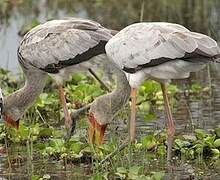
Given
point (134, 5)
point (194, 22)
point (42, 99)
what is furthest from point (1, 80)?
point (134, 5)

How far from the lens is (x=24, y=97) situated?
32.3ft

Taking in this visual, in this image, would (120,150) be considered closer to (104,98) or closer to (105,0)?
(104,98)

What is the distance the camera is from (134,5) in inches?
678

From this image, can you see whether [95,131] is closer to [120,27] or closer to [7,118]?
[7,118]

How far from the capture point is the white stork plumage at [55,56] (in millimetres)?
9445

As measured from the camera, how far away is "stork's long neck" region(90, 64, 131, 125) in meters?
8.97

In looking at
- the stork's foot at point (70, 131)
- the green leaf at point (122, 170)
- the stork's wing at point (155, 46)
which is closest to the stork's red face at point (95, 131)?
the stork's foot at point (70, 131)

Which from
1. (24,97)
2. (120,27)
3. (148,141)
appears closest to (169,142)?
(148,141)

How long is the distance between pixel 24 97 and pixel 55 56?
582 millimetres

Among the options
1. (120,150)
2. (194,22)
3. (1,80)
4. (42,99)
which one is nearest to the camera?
(120,150)

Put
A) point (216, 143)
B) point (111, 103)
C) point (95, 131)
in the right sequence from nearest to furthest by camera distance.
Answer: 1. point (216, 143)
2. point (95, 131)
3. point (111, 103)

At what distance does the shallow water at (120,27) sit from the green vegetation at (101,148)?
104mm

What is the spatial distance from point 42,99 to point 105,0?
7998mm

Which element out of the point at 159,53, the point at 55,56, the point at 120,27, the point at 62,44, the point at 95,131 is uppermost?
the point at 159,53
